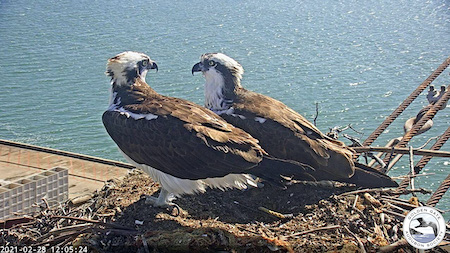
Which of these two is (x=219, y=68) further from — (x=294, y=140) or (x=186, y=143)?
(x=186, y=143)

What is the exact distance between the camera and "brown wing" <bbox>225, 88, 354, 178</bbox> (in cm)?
554

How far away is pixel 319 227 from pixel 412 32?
18777mm

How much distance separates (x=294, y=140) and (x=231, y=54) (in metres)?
14.0

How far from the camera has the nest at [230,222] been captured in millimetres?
4684

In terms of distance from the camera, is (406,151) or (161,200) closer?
(161,200)

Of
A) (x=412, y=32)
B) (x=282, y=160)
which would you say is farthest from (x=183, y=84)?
(x=282, y=160)

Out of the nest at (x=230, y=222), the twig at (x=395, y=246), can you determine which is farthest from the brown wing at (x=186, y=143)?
the twig at (x=395, y=246)

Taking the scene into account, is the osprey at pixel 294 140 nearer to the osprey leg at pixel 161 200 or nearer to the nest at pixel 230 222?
the nest at pixel 230 222

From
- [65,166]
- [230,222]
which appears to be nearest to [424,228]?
[230,222]

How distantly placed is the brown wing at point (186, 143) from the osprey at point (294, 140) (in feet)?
1.14

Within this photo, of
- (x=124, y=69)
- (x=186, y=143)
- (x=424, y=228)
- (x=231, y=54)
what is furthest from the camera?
(x=231, y=54)

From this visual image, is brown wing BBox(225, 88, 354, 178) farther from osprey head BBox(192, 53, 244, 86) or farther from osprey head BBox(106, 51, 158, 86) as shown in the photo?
osprey head BBox(106, 51, 158, 86)

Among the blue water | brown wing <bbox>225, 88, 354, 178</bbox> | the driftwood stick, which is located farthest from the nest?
the blue water

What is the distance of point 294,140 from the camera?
559cm
